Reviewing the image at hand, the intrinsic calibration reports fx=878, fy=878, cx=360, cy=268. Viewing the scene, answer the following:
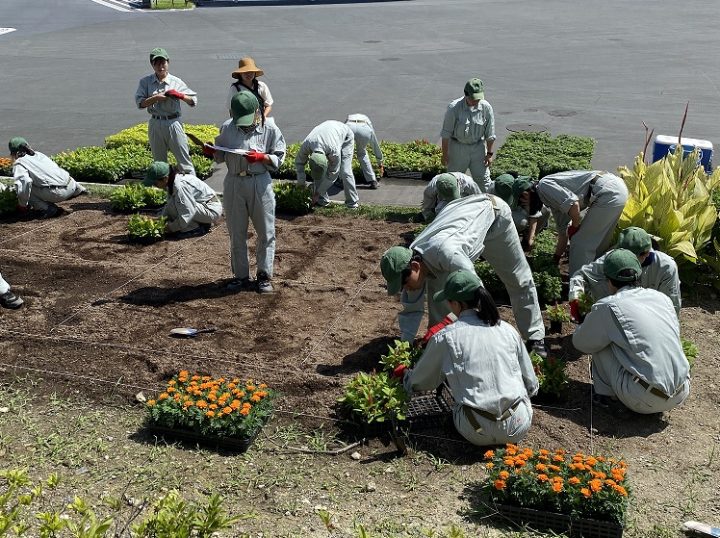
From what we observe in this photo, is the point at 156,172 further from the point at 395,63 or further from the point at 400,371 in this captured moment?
the point at 395,63

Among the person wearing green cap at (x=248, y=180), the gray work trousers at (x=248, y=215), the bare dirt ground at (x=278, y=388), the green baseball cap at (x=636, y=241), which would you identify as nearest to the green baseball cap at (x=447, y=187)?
the bare dirt ground at (x=278, y=388)

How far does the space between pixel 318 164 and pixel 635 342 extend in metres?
6.33

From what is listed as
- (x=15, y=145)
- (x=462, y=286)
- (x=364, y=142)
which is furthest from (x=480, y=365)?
(x=15, y=145)

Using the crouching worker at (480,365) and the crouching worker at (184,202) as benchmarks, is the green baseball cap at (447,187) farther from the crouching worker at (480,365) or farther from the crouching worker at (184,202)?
the crouching worker at (184,202)

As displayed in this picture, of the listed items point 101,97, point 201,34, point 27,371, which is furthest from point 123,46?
point 27,371

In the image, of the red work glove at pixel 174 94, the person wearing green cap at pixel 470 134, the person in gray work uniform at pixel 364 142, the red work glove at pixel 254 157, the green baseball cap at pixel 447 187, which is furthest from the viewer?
the person in gray work uniform at pixel 364 142

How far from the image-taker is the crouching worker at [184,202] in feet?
36.7

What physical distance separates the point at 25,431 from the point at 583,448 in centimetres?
443

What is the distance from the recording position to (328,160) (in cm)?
1262

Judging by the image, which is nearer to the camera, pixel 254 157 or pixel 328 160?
pixel 254 157

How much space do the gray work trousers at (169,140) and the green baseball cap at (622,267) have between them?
7449 millimetres

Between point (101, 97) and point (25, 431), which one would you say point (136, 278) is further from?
point (101, 97)

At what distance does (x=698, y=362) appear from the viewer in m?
8.13

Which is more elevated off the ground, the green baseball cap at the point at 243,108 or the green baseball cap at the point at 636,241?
the green baseball cap at the point at 243,108
